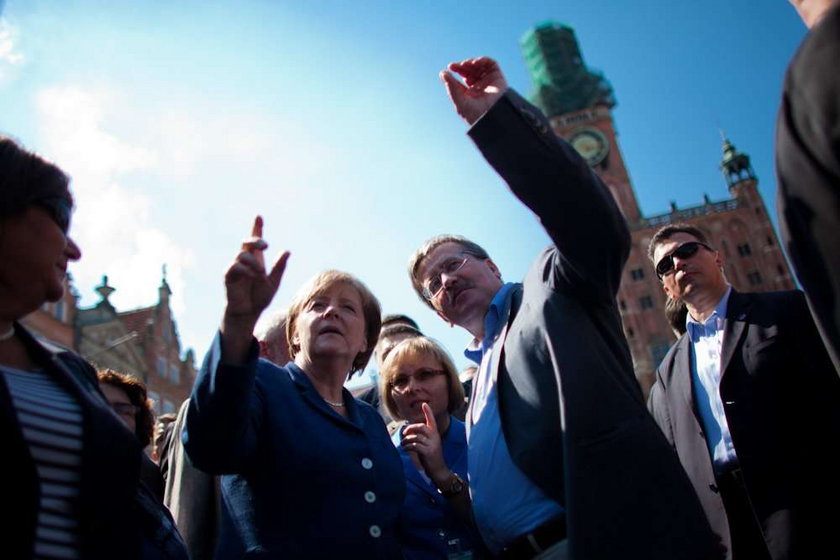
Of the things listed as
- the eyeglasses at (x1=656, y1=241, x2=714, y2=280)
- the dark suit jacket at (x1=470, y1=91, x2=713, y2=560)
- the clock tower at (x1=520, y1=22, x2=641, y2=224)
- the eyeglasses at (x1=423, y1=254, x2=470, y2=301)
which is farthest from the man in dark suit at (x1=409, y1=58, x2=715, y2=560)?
the clock tower at (x1=520, y1=22, x2=641, y2=224)

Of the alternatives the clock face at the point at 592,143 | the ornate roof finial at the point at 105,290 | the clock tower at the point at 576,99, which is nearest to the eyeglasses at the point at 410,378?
the ornate roof finial at the point at 105,290

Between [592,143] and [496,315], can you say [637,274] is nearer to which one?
[592,143]

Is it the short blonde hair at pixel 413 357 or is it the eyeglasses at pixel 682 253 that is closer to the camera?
the short blonde hair at pixel 413 357

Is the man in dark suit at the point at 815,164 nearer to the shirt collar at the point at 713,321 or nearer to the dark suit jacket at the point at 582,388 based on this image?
the dark suit jacket at the point at 582,388

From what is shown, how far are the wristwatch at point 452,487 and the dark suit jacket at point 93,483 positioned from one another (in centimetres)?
121

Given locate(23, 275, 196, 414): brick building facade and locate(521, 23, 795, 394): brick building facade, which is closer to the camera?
locate(23, 275, 196, 414): brick building facade

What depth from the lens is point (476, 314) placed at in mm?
2809

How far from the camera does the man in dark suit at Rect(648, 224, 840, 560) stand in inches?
102

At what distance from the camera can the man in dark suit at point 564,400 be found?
1.63 m

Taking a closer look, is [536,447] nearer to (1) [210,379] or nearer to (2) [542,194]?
(2) [542,194]

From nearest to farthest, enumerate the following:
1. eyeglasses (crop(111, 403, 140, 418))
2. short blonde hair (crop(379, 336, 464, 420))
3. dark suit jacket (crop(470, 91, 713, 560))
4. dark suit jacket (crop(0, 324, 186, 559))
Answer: dark suit jacket (crop(0, 324, 186, 559)) < dark suit jacket (crop(470, 91, 713, 560)) < eyeglasses (crop(111, 403, 140, 418)) < short blonde hair (crop(379, 336, 464, 420))

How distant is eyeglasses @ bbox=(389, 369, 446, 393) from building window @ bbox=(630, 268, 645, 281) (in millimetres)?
55378

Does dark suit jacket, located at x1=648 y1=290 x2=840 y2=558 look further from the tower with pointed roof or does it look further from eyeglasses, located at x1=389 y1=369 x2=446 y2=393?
the tower with pointed roof

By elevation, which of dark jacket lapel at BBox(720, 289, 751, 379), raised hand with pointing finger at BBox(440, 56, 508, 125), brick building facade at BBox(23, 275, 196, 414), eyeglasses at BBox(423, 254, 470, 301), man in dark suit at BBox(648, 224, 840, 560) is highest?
brick building facade at BBox(23, 275, 196, 414)
